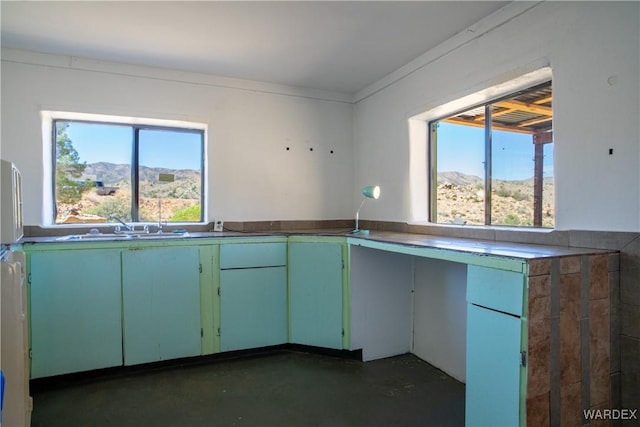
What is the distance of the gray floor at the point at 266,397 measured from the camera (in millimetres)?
2115

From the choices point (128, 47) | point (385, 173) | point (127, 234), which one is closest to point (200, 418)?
point (127, 234)

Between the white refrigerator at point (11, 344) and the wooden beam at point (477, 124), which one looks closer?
the white refrigerator at point (11, 344)

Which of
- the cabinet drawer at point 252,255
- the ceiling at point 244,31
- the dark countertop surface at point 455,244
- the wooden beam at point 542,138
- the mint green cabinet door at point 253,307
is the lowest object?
the mint green cabinet door at point 253,307

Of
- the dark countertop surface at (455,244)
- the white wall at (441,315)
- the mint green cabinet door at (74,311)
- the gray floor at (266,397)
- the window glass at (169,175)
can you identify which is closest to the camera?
the dark countertop surface at (455,244)

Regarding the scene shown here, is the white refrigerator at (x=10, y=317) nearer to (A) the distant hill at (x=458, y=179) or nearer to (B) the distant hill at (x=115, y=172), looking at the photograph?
(B) the distant hill at (x=115, y=172)

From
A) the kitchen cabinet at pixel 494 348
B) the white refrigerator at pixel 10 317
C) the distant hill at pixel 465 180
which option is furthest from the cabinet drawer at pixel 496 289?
the white refrigerator at pixel 10 317

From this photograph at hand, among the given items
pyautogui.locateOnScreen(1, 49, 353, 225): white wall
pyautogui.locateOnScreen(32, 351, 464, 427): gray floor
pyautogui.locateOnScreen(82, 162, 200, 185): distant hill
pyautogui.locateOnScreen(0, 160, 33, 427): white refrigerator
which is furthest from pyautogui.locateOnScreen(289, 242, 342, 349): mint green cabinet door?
pyautogui.locateOnScreen(0, 160, 33, 427): white refrigerator

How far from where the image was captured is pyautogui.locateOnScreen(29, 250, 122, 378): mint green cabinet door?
248 cm

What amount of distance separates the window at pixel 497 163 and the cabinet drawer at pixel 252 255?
1.39m

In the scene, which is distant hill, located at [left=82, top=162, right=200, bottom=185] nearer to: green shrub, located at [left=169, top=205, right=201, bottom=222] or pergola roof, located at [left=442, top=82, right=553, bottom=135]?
green shrub, located at [left=169, top=205, right=201, bottom=222]

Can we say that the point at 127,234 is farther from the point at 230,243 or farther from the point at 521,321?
the point at 521,321

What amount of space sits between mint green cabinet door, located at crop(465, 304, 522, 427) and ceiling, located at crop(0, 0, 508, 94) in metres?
1.88

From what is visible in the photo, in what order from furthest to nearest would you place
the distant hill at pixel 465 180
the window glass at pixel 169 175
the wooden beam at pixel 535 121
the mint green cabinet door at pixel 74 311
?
the window glass at pixel 169 175
the mint green cabinet door at pixel 74 311
the distant hill at pixel 465 180
the wooden beam at pixel 535 121

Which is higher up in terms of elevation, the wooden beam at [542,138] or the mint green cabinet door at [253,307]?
the wooden beam at [542,138]
